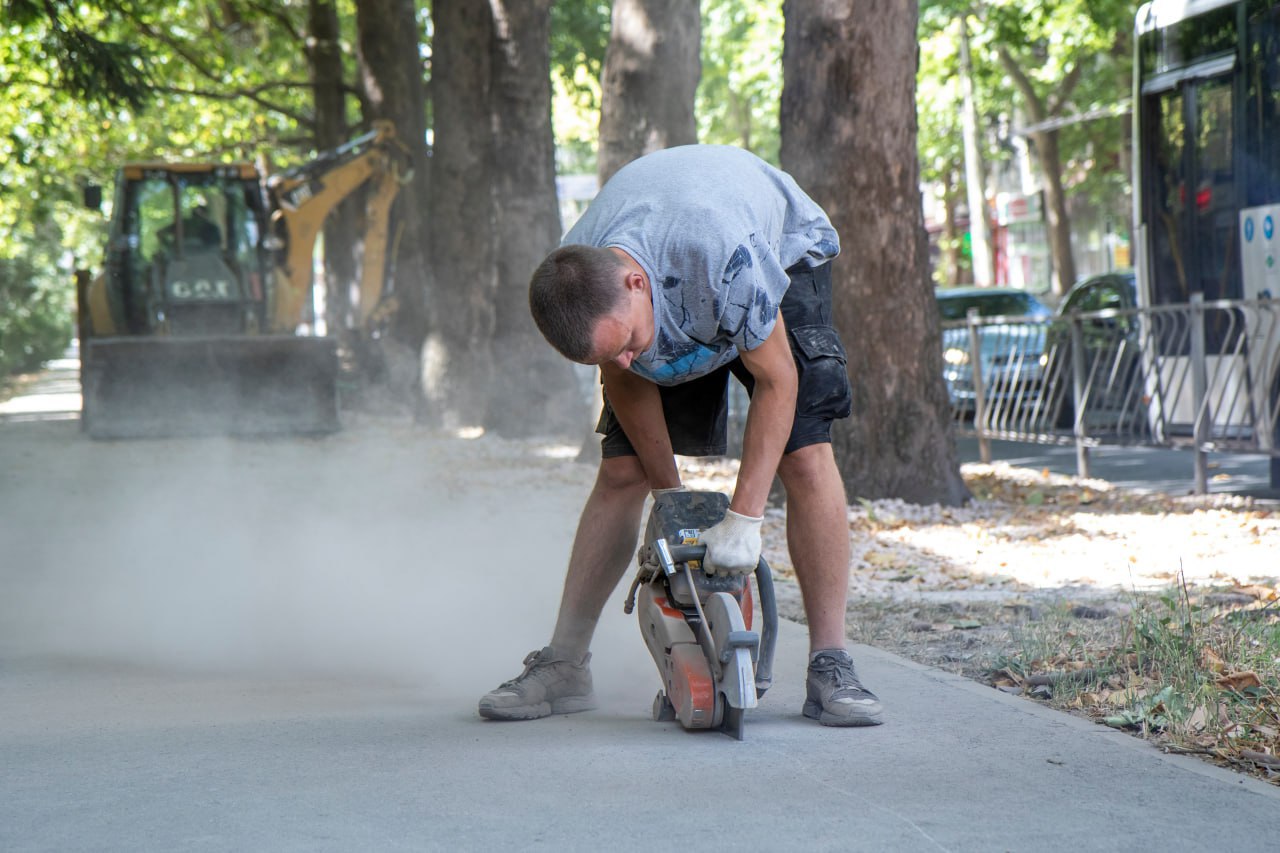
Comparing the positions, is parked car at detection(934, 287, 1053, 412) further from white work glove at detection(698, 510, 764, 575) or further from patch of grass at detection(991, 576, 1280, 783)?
white work glove at detection(698, 510, 764, 575)

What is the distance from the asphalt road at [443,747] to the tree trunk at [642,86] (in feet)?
16.1

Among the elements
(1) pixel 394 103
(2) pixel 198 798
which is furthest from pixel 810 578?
(1) pixel 394 103

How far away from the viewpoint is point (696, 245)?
373cm

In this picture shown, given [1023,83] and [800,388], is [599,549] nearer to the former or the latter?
[800,388]

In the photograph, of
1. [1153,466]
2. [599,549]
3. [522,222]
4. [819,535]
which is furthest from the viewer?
[522,222]

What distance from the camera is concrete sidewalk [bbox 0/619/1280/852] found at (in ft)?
10.4

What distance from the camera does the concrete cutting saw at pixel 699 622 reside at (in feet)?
12.7

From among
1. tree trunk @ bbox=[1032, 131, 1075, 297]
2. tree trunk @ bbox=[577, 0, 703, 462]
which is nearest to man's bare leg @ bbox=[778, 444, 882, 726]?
tree trunk @ bbox=[577, 0, 703, 462]

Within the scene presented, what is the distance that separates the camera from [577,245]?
378cm

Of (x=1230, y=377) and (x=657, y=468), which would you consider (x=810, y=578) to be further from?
(x=1230, y=377)

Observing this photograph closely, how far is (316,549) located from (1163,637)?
5.04 meters

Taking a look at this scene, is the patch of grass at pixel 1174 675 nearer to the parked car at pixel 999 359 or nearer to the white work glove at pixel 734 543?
the white work glove at pixel 734 543

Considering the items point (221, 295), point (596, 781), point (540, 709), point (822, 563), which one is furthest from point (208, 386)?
point (596, 781)

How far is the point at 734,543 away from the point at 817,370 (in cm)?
59
